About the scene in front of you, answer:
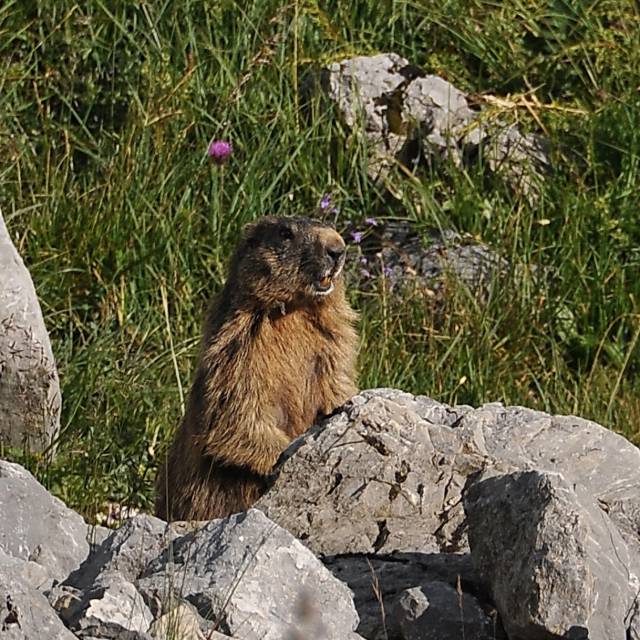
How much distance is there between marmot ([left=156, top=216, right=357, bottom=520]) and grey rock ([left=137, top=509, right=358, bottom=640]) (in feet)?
5.89

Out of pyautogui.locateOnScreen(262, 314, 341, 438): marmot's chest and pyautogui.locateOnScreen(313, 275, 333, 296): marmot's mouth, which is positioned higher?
pyautogui.locateOnScreen(313, 275, 333, 296): marmot's mouth

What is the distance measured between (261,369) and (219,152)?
2641 millimetres

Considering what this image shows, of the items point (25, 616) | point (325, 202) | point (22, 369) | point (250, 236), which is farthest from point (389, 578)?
point (325, 202)

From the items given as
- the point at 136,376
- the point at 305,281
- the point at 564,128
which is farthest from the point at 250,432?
the point at 564,128

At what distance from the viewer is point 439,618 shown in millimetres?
4141

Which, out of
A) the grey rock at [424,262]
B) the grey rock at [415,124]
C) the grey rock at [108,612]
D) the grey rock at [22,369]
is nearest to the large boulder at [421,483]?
the grey rock at [108,612]

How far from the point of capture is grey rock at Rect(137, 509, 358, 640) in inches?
155

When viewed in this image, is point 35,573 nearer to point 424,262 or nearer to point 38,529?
point 38,529

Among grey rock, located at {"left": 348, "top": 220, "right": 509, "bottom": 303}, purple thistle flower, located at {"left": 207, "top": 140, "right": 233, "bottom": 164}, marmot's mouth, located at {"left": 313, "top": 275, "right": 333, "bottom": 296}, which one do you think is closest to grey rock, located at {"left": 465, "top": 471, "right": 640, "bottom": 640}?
marmot's mouth, located at {"left": 313, "top": 275, "right": 333, "bottom": 296}

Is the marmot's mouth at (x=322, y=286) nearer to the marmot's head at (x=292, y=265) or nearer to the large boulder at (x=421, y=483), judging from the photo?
the marmot's head at (x=292, y=265)

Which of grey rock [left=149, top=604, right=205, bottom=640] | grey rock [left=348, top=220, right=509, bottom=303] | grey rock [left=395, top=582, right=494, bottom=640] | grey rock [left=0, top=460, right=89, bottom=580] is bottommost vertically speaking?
grey rock [left=348, top=220, right=509, bottom=303]

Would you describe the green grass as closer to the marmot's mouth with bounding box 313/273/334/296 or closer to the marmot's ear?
the marmot's ear

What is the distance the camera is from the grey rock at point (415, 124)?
29.7 ft

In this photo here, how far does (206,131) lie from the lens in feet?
29.3
